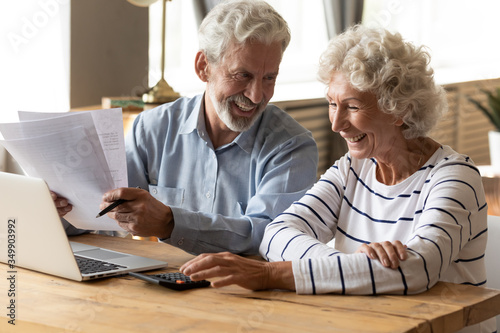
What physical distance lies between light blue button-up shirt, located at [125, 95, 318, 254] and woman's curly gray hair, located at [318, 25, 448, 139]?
33 centimetres

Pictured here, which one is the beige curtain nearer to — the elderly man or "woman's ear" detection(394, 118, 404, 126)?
the elderly man

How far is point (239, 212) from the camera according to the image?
1985mm

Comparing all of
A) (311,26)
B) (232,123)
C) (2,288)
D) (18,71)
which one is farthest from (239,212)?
(311,26)

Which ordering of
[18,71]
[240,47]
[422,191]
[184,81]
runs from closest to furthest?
[422,191], [240,47], [18,71], [184,81]

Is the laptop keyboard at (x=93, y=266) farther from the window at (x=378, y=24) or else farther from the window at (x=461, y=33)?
the window at (x=461, y=33)

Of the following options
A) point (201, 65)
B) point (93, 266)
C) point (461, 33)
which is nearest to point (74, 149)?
point (93, 266)

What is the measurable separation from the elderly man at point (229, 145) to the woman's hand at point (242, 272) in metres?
0.34

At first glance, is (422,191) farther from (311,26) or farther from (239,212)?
(311,26)

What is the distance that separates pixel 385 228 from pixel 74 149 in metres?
0.77

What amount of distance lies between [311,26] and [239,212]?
4018mm

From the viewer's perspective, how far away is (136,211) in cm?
161

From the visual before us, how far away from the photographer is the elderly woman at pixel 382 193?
138cm

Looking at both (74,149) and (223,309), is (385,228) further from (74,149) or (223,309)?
(74,149)

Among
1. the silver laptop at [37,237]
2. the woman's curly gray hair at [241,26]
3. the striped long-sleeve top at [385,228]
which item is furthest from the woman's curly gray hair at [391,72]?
the silver laptop at [37,237]
